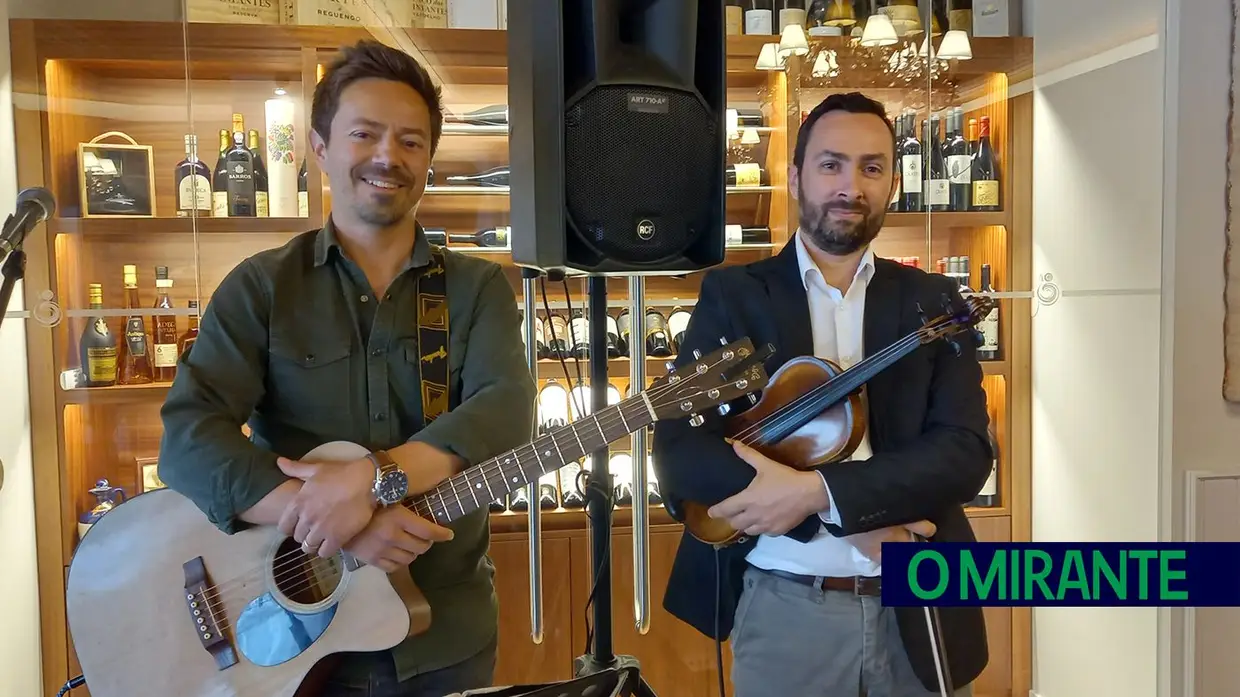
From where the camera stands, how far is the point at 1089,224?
2.27 meters

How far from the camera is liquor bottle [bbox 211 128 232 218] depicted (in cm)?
233

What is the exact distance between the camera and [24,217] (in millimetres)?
1186

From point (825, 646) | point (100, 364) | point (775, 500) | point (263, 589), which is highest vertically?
point (100, 364)

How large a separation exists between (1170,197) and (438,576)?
1.87 metres

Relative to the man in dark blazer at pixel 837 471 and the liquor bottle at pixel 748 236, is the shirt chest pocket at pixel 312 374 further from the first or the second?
the liquor bottle at pixel 748 236

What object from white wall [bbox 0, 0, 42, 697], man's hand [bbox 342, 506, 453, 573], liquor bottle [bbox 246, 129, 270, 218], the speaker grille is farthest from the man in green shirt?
white wall [bbox 0, 0, 42, 697]

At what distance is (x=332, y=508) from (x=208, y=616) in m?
0.30

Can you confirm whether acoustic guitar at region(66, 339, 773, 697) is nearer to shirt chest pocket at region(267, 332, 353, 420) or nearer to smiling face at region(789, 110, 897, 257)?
shirt chest pocket at region(267, 332, 353, 420)

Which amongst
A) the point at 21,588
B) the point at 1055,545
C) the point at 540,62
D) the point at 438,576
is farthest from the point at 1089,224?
the point at 21,588

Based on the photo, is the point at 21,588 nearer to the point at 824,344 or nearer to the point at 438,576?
the point at 438,576

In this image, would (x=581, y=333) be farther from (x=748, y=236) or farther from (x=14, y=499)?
(x=14, y=499)

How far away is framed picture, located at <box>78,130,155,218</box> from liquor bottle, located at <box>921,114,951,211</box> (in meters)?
2.19

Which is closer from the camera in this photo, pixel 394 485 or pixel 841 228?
pixel 394 485

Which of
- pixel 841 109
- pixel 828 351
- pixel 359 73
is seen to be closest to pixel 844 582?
pixel 828 351
